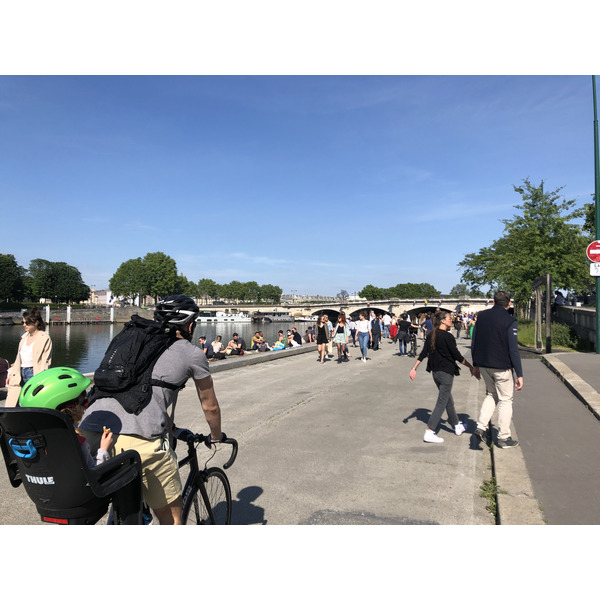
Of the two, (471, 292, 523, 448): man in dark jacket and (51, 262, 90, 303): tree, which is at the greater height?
(51, 262, 90, 303): tree

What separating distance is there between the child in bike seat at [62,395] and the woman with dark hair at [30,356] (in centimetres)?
447

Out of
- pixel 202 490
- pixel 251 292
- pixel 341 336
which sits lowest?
pixel 202 490

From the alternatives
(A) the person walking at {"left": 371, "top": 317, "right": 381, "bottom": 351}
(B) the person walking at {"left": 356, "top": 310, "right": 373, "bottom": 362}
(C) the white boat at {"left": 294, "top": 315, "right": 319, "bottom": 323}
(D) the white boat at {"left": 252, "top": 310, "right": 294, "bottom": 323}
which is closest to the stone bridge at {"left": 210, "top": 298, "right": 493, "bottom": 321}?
(C) the white boat at {"left": 294, "top": 315, "right": 319, "bottom": 323}

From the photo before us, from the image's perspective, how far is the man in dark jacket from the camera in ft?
17.6

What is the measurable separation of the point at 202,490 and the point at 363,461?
2.58 meters

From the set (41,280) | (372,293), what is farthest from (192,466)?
(372,293)

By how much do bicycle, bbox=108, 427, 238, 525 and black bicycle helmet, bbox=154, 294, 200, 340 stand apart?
0.59 meters

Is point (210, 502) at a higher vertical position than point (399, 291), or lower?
lower

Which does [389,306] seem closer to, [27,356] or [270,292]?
[270,292]

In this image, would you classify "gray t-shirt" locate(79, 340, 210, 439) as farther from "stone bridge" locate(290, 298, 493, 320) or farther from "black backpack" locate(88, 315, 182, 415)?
"stone bridge" locate(290, 298, 493, 320)

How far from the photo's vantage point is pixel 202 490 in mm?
2941

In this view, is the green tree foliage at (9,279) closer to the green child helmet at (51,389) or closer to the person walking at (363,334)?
the person walking at (363,334)

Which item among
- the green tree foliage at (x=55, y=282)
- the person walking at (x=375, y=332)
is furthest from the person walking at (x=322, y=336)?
the green tree foliage at (x=55, y=282)

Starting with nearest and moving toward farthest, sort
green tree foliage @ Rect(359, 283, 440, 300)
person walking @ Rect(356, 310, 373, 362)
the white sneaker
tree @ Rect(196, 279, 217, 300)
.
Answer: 1. the white sneaker
2. person walking @ Rect(356, 310, 373, 362)
3. tree @ Rect(196, 279, 217, 300)
4. green tree foliage @ Rect(359, 283, 440, 300)
